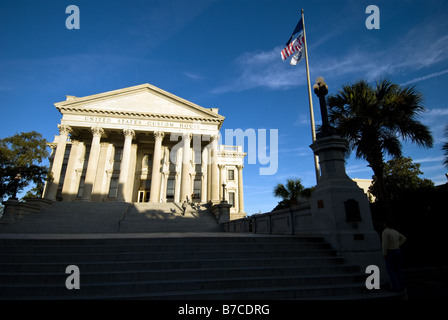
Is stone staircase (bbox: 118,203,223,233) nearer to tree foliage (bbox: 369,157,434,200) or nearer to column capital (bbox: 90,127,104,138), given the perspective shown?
column capital (bbox: 90,127,104,138)

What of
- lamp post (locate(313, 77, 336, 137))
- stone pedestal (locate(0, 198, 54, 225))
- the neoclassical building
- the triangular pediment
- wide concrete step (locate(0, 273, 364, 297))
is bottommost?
wide concrete step (locate(0, 273, 364, 297))

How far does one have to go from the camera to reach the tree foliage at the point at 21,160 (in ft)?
61.5

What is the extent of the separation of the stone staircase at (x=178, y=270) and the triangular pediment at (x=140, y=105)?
25484 mm

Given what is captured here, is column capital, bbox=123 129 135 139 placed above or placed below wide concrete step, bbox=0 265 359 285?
above

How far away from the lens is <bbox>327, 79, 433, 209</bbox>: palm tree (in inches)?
398

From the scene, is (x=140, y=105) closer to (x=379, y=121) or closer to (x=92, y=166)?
(x=92, y=166)

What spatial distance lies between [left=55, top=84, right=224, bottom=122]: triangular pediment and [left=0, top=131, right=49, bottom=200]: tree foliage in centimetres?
777

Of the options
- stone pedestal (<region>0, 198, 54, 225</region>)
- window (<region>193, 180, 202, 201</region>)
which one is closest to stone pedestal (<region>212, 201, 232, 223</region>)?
window (<region>193, 180, 202, 201</region>)

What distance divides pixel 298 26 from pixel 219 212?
15.6 meters

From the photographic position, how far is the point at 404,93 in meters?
10.3

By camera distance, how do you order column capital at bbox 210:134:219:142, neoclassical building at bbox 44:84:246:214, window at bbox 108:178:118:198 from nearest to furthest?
neoclassical building at bbox 44:84:246:214
window at bbox 108:178:118:198
column capital at bbox 210:134:219:142

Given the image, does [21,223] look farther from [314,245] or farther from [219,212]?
Answer: [314,245]

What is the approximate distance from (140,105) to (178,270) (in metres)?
29.0

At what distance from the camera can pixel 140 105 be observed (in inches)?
1178
